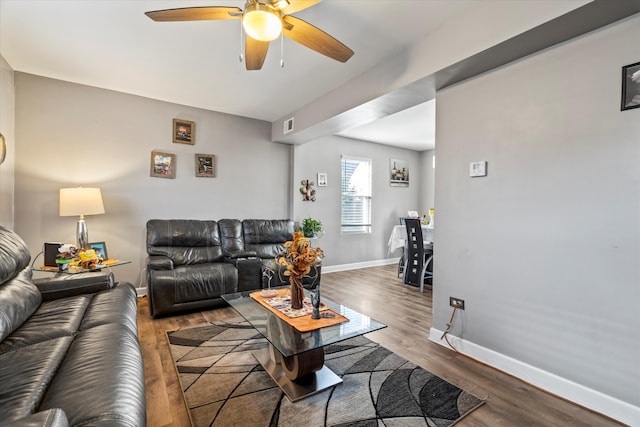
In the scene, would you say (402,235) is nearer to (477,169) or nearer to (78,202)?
(477,169)

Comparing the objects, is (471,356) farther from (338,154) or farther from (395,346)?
(338,154)

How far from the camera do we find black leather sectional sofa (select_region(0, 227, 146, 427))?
3.26ft

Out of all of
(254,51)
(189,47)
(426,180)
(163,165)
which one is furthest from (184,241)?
(426,180)

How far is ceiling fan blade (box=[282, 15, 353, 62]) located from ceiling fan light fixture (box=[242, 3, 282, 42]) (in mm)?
138

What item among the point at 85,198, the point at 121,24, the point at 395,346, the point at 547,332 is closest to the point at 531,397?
the point at 547,332

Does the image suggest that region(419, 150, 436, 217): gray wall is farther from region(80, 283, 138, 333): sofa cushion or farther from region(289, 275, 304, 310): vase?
region(80, 283, 138, 333): sofa cushion

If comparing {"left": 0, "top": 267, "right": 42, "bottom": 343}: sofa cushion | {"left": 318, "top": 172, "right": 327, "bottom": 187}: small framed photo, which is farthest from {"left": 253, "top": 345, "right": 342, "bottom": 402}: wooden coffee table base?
{"left": 318, "top": 172, "right": 327, "bottom": 187}: small framed photo

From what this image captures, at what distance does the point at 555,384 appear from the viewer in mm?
1905

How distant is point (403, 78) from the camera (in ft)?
8.68

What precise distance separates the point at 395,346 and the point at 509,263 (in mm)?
1122

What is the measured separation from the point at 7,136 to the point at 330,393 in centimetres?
394

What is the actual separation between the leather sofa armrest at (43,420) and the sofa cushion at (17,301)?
1191 mm

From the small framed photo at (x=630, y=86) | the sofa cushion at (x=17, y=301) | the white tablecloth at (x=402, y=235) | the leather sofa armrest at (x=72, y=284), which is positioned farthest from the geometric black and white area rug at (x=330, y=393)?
the white tablecloth at (x=402, y=235)

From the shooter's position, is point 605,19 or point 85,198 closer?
point 605,19
